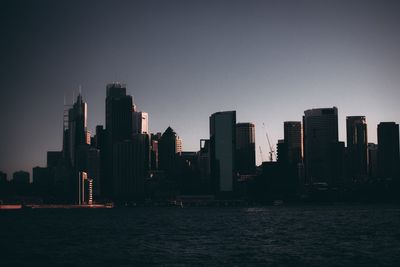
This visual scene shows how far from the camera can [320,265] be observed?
7400 centimetres

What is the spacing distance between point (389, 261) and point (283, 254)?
1520cm

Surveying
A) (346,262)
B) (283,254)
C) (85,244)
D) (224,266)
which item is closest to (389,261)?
(346,262)

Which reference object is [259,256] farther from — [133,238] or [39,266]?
[133,238]

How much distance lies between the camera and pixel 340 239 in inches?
4328

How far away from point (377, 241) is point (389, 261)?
94.7 ft

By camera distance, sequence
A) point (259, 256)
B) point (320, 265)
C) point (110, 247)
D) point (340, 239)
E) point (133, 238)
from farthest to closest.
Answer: point (133, 238) → point (340, 239) → point (110, 247) → point (259, 256) → point (320, 265)

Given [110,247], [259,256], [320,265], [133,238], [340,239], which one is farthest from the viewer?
[133,238]

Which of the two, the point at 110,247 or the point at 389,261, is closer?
the point at 389,261

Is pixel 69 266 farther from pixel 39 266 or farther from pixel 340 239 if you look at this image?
pixel 340 239

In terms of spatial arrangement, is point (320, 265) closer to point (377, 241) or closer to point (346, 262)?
point (346, 262)

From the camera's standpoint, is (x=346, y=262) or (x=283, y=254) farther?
(x=283, y=254)

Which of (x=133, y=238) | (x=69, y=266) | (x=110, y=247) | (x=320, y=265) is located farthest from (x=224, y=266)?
(x=133, y=238)

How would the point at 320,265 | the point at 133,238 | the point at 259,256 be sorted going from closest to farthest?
the point at 320,265 < the point at 259,256 < the point at 133,238

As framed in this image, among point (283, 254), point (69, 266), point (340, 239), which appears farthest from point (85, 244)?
point (340, 239)
